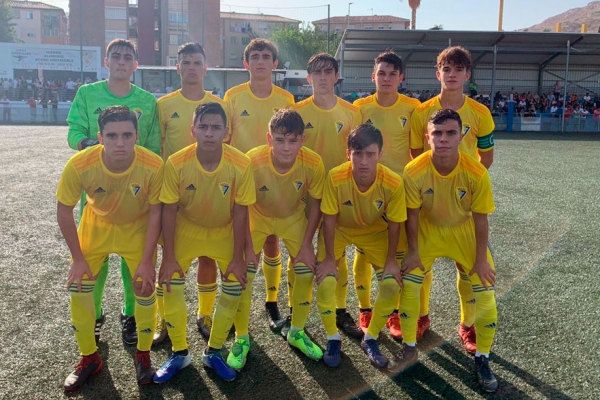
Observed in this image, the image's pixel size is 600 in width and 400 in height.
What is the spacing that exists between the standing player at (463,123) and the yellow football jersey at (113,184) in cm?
211

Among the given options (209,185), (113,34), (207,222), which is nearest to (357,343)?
(207,222)

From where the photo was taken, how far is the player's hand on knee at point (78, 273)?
10.8ft

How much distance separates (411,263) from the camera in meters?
3.56

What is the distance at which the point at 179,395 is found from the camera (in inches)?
122

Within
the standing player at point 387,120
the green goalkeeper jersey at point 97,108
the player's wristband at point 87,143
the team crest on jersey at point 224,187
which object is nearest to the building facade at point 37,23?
the green goalkeeper jersey at point 97,108

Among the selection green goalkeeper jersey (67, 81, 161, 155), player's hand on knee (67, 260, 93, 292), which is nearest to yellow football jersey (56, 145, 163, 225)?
player's hand on knee (67, 260, 93, 292)

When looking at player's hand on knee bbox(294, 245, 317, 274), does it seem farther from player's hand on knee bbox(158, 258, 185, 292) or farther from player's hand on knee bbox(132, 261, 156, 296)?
player's hand on knee bbox(132, 261, 156, 296)

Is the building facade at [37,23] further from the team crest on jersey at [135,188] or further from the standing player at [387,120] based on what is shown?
the team crest on jersey at [135,188]

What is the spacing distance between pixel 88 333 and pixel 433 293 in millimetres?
3016

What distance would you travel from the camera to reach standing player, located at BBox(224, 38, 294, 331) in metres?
4.28

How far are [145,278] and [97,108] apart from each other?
1.54 m

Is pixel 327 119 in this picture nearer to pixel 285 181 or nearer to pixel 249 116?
pixel 249 116

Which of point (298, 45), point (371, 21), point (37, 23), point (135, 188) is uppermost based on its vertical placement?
point (371, 21)

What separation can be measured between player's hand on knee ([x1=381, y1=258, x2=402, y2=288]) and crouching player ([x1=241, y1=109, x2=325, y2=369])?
0.51 metres
